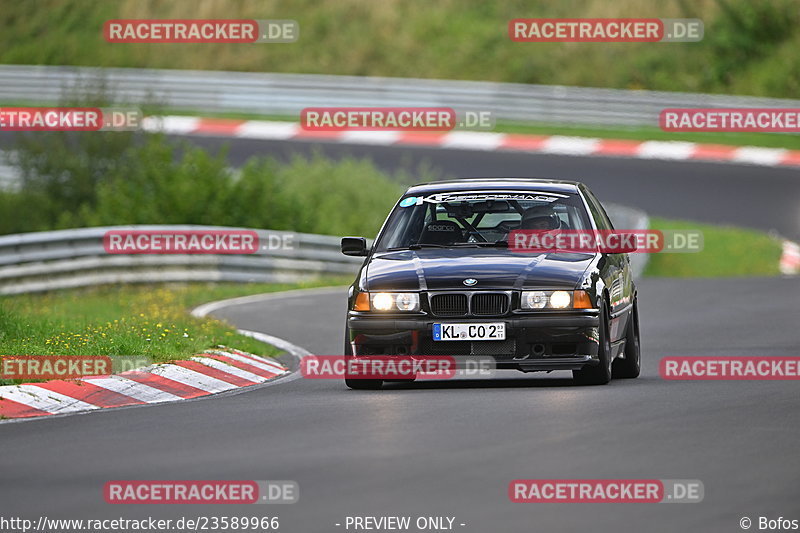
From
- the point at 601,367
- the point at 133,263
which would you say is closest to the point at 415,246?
the point at 601,367

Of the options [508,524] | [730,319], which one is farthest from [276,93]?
[508,524]

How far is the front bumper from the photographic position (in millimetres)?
12414

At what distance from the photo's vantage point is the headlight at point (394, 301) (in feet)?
41.3

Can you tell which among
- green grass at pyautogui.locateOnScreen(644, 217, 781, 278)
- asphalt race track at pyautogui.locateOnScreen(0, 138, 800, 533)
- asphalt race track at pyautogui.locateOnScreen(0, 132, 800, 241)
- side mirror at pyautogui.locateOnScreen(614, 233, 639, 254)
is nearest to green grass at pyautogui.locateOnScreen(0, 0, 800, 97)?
asphalt race track at pyautogui.locateOnScreen(0, 132, 800, 241)

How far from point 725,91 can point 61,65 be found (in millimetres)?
17210

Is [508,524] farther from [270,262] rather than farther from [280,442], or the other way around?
[270,262]

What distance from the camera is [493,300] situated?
41.0ft

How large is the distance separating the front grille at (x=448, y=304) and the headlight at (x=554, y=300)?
1.45ft

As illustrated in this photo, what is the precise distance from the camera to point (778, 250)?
1131 inches

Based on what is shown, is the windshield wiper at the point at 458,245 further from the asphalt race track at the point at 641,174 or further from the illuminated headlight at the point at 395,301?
the asphalt race track at the point at 641,174

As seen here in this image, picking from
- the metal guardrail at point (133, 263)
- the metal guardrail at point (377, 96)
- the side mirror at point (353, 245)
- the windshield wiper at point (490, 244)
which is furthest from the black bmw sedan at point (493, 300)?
the metal guardrail at point (377, 96)

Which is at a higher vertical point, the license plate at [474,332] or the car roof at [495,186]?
the car roof at [495,186]

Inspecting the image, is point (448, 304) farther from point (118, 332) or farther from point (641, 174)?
point (641, 174)

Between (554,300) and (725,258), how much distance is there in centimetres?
1676
